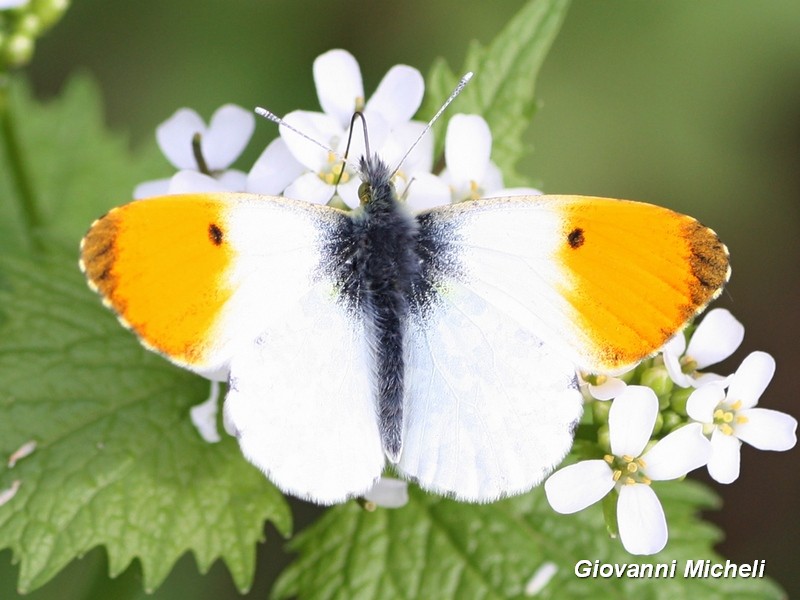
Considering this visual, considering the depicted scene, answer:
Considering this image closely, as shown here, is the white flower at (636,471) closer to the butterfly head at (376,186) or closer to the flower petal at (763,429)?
the flower petal at (763,429)

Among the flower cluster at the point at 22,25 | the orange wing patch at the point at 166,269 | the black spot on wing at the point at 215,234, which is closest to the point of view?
the orange wing patch at the point at 166,269

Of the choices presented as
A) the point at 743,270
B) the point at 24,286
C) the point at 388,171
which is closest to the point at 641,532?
the point at 388,171

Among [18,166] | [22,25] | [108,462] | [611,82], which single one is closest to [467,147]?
[108,462]

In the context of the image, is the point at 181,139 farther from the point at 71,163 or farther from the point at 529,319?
the point at 71,163

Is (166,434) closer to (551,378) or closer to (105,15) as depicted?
(551,378)

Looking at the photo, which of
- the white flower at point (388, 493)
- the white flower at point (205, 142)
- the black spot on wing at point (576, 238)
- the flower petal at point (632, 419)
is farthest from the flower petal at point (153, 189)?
the flower petal at point (632, 419)

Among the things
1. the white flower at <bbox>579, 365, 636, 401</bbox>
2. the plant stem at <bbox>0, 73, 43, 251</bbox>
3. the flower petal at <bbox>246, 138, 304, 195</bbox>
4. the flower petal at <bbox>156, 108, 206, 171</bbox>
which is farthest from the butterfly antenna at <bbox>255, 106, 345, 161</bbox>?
the plant stem at <bbox>0, 73, 43, 251</bbox>
